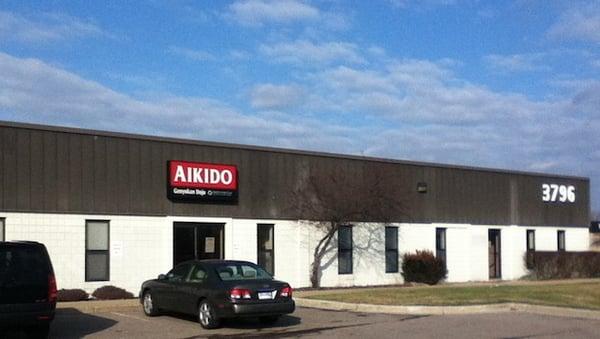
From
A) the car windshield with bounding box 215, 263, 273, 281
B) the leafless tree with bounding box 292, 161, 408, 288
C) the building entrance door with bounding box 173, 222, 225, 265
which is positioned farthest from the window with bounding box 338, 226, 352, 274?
the car windshield with bounding box 215, 263, 273, 281

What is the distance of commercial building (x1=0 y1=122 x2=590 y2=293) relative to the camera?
Result: 21844 millimetres

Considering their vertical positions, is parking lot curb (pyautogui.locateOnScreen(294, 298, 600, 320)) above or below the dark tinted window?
below

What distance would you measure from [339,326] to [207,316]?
2.75 metres

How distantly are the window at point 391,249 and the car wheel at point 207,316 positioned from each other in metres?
15.1

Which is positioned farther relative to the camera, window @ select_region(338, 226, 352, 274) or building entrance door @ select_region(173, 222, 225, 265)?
window @ select_region(338, 226, 352, 274)

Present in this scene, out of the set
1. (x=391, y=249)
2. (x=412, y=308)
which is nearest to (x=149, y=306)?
(x=412, y=308)

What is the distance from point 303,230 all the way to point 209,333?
40.9ft

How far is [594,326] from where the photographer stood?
651 inches

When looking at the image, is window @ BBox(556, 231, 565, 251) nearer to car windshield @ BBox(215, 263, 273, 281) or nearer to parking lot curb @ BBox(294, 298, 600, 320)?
parking lot curb @ BBox(294, 298, 600, 320)

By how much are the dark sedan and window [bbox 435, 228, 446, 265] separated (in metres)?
16.7

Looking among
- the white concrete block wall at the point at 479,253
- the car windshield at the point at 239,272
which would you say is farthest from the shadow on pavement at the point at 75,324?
the white concrete block wall at the point at 479,253

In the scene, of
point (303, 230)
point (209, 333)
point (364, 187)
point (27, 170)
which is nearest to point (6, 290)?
point (209, 333)

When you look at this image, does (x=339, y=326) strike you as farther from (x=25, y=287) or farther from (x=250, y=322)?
(x=25, y=287)

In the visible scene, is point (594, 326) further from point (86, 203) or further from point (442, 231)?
point (442, 231)
